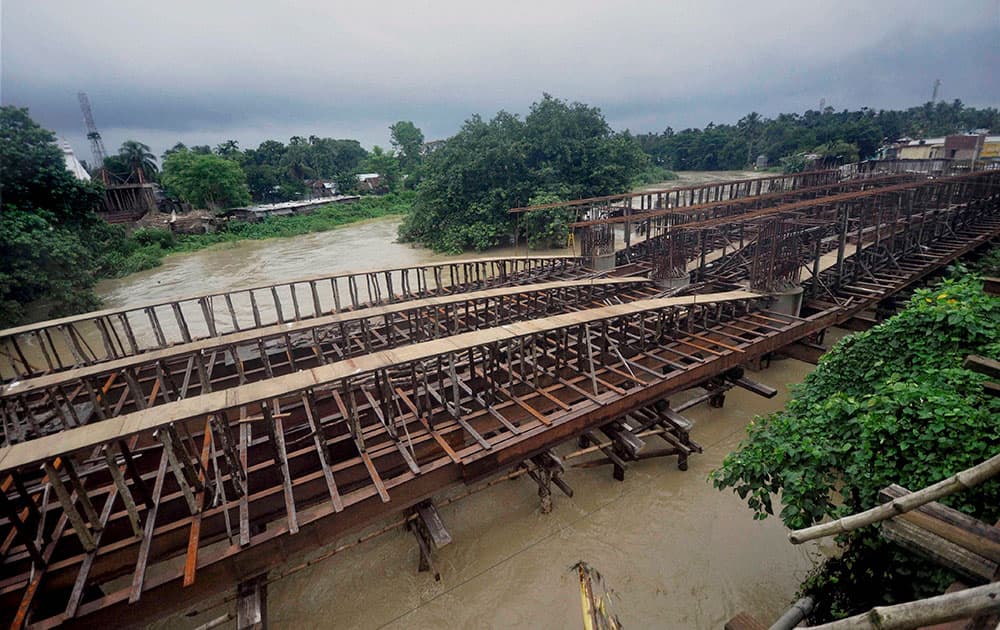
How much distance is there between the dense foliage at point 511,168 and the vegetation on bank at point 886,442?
22157 mm

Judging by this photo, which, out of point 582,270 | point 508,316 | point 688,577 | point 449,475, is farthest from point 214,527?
point 582,270

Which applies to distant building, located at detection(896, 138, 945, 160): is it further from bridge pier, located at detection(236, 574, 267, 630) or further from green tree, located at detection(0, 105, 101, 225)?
green tree, located at detection(0, 105, 101, 225)

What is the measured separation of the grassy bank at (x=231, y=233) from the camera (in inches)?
1086

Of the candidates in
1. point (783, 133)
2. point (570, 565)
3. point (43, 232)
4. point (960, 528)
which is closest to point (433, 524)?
point (570, 565)

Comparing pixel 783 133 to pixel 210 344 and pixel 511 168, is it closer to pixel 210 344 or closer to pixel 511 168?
pixel 511 168

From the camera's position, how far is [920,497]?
2.33 m

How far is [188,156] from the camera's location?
146 feet

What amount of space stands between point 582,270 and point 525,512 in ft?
31.3

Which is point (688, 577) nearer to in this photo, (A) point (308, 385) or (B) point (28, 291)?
(A) point (308, 385)

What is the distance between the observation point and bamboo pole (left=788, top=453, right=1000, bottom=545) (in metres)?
2.16

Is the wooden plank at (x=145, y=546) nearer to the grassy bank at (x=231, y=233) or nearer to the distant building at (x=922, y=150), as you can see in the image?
the grassy bank at (x=231, y=233)

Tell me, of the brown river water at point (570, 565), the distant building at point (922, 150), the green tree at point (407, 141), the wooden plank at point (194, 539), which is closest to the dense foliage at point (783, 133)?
the distant building at point (922, 150)

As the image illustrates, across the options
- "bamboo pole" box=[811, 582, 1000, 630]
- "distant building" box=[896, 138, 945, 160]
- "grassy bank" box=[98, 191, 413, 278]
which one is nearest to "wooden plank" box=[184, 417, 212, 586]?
"bamboo pole" box=[811, 582, 1000, 630]

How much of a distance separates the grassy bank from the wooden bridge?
21248 millimetres
